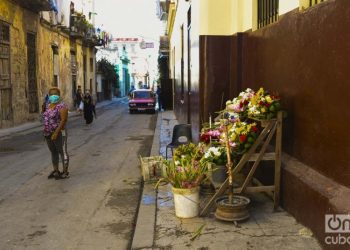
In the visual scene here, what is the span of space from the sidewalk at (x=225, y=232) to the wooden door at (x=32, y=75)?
1859 centimetres

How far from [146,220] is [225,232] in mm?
1128

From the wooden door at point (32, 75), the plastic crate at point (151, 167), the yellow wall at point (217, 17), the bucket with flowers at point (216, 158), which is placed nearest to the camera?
the bucket with flowers at point (216, 158)

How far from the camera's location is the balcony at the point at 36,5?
2174cm

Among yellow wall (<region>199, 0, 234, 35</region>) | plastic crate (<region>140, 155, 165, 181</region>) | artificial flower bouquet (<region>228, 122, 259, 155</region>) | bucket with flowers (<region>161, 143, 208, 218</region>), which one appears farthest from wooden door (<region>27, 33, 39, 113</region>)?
artificial flower bouquet (<region>228, 122, 259, 155</region>)

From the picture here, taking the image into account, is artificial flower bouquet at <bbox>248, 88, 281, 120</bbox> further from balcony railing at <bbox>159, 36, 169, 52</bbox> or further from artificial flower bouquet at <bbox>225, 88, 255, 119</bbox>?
balcony railing at <bbox>159, 36, 169, 52</bbox>

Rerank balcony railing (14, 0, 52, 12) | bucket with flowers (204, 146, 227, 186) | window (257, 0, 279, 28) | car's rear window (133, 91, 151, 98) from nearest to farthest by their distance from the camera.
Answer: bucket with flowers (204, 146, 227, 186) → window (257, 0, 279, 28) → balcony railing (14, 0, 52, 12) → car's rear window (133, 91, 151, 98)

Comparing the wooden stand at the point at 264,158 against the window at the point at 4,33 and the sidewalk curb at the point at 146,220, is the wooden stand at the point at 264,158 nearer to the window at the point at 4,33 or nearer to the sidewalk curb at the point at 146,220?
the sidewalk curb at the point at 146,220

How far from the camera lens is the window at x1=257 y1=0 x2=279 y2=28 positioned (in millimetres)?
6749

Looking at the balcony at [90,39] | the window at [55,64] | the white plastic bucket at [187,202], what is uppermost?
the balcony at [90,39]

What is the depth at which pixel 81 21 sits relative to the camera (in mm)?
35906

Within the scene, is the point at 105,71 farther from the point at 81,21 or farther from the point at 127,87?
the point at 127,87

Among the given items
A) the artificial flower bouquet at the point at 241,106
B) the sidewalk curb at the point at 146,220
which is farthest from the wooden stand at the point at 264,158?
the sidewalk curb at the point at 146,220

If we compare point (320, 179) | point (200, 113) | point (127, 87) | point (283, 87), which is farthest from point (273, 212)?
point (127, 87)

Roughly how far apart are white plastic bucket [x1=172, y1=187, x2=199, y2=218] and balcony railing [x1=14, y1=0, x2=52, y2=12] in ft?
59.3
